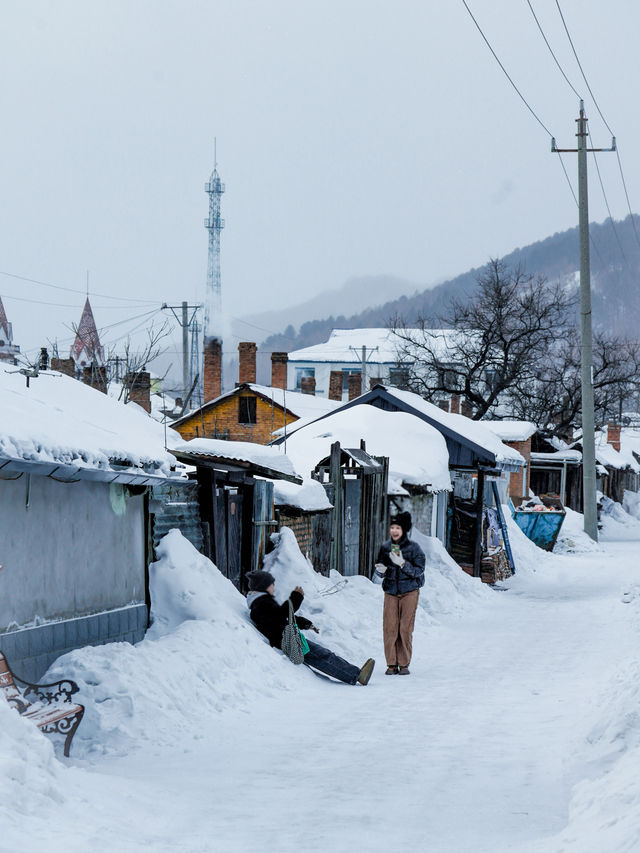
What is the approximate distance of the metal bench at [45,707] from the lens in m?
7.31

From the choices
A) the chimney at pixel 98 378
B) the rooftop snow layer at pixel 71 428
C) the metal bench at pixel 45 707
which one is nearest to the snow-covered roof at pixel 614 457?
the chimney at pixel 98 378

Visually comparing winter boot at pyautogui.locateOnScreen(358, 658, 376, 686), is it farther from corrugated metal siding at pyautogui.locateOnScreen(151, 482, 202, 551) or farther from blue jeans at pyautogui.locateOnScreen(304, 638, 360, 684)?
corrugated metal siding at pyautogui.locateOnScreen(151, 482, 202, 551)

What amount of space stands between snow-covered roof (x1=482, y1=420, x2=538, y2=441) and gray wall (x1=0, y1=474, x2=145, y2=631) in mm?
34157

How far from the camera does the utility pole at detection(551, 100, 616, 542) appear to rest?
31.5m

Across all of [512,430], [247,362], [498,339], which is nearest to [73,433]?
[512,430]

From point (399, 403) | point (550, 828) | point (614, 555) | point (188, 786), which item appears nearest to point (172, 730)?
point (188, 786)

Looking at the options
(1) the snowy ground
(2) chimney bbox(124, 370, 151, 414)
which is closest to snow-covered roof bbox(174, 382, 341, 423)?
(2) chimney bbox(124, 370, 151, 414)

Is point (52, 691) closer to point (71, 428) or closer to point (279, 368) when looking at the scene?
point (71, 428)

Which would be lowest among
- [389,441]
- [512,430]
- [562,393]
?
[512,430]

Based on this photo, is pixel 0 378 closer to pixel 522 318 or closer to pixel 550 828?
pixel 550 828

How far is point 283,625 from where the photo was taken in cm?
1136

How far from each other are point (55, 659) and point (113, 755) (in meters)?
1.45

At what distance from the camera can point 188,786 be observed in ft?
22.6

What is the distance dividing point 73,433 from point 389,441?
14.3 m
